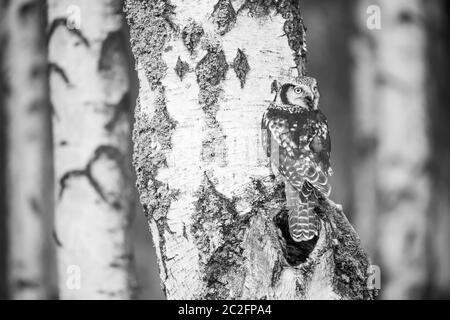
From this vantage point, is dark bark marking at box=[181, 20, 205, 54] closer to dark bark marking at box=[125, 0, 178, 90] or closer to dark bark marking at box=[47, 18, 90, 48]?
dark bark marking at box=[125, 0, 178, 90]

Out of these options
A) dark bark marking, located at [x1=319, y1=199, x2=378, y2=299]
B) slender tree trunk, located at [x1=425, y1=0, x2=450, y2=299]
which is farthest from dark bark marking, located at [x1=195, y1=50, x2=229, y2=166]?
slender tree trunk, located at [x1=425, y1=0, x2=450, y2=299]

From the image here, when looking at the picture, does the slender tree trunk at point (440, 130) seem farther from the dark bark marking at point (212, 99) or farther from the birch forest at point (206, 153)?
the dark bark marking at point (212, 99)

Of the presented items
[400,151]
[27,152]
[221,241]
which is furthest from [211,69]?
[400,151]

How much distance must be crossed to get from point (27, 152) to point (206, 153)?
1481 mm

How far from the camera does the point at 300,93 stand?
1.43 metres

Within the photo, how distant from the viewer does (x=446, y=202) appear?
4309 millimetres

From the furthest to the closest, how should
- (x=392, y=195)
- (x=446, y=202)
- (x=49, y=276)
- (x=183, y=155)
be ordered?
1. (x=446, y=202)
2. (x=392, y=195)
3. (x=49, y=276)
4. (x=183, y=155)

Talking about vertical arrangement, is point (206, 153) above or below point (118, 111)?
below

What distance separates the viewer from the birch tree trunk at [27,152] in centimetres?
255

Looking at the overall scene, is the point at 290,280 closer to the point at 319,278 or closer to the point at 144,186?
the point at 319,278

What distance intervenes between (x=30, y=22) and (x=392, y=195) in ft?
6.24

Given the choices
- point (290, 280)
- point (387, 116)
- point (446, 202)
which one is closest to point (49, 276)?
point (290, 280)

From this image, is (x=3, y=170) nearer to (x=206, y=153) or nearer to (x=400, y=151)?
(x=206, y=153)
